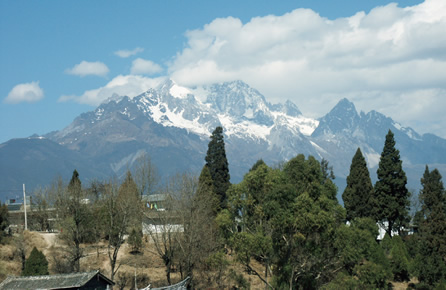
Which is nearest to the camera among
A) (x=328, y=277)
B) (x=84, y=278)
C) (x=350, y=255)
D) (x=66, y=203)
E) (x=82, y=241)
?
(x=84, y=278)

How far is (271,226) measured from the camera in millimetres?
46375

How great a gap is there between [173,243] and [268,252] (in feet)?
54.8

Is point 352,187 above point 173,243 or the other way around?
above

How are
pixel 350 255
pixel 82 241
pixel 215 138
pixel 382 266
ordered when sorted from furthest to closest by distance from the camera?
1. pixel 215 138
2. pixel 82 241
3. pixel 382 266
4. pixel 350 255

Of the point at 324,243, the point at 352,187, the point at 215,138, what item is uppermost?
the point at 215,138

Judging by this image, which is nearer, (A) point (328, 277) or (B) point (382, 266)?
(A) point (328, 277)

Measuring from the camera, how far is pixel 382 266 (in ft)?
190

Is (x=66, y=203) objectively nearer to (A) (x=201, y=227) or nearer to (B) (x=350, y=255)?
(A) (x=201, y=227)

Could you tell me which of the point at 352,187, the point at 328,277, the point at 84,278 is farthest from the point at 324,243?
the point at 352,187

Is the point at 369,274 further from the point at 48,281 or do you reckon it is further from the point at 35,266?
the point at 35,266

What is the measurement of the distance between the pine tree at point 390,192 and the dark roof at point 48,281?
40483 mm

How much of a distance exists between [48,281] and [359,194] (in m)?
42.2

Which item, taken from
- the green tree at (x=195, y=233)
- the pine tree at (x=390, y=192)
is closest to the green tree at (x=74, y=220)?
the green tree at (x=195, y=233)

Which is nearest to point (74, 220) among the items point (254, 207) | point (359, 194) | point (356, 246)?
point (254, 207)
